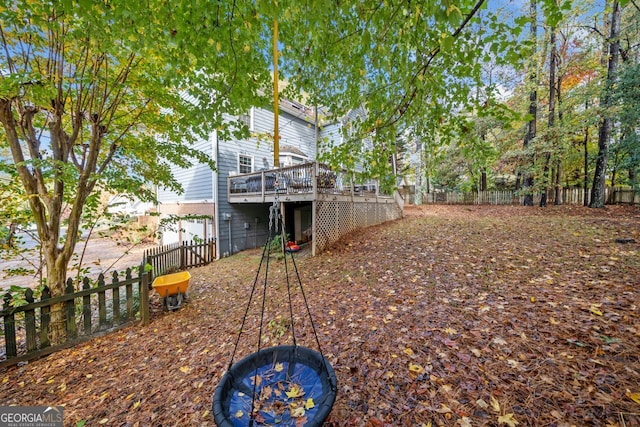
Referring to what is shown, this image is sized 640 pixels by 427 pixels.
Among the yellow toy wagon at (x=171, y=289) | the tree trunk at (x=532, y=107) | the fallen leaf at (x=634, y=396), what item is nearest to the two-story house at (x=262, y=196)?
the yellow toy wagon at (x=171, y=289)

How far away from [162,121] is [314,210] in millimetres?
4296

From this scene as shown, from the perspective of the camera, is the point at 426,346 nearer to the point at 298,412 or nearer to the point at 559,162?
the point at 298,412

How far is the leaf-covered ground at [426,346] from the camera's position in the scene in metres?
2.02

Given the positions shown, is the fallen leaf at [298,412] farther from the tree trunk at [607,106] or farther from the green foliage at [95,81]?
the tree trunk at [607,106]

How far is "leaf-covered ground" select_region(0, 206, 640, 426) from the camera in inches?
79.6

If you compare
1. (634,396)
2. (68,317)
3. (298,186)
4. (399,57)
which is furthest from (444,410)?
(298,186)

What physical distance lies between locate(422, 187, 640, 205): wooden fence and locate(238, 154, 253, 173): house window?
1451 centimetres

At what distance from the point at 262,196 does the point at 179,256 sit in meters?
3.63

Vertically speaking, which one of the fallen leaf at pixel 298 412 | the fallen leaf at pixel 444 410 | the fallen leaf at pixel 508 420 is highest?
the fallen leaf at pixel 508 420

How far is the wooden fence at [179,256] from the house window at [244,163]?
3535mm

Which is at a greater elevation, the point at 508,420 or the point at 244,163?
the point at 244,163

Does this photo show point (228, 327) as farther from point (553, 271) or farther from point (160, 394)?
point (553, 271)

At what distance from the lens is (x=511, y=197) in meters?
15.5

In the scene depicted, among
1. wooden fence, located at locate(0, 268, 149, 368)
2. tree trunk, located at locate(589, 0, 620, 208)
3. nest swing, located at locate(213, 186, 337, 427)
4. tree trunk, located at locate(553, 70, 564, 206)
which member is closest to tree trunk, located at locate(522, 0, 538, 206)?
tree trunk, located at locate(553, 70, 564, 206)
